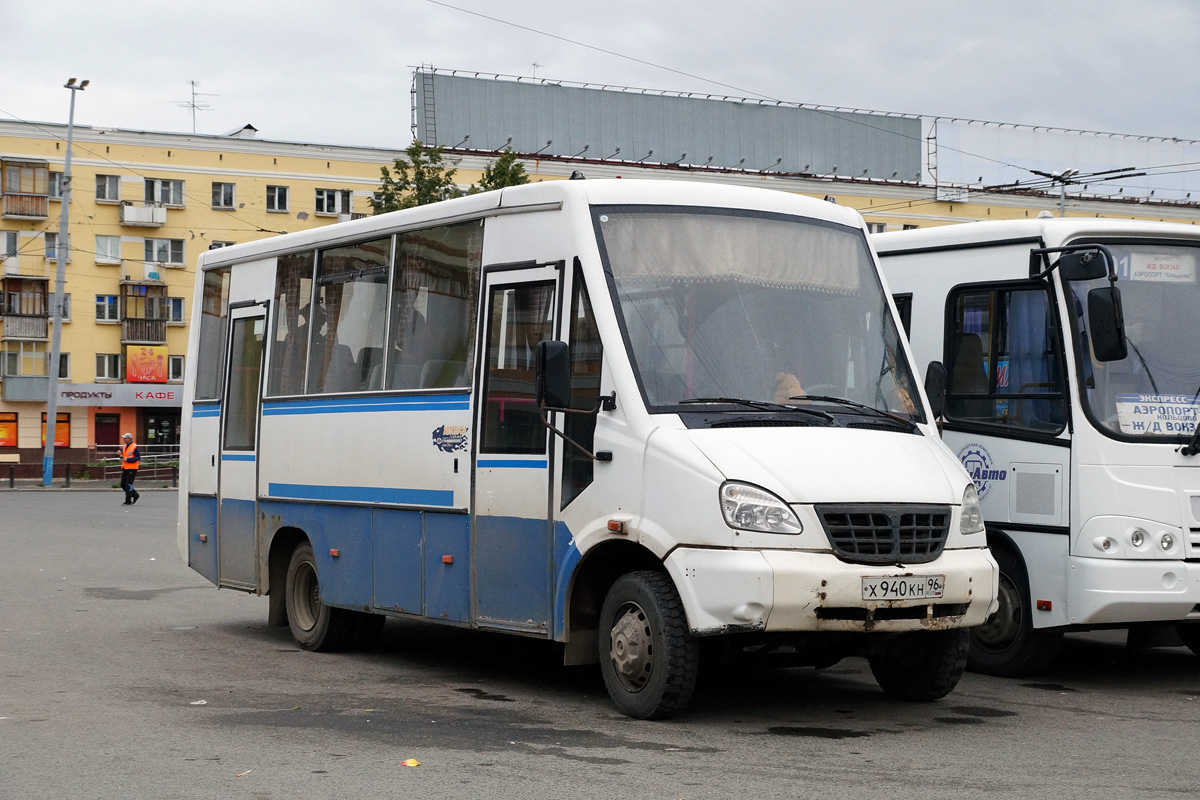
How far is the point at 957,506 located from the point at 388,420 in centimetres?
392

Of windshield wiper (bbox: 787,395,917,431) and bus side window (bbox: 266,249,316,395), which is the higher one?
bus side window (bbox: 266,249,316,395)

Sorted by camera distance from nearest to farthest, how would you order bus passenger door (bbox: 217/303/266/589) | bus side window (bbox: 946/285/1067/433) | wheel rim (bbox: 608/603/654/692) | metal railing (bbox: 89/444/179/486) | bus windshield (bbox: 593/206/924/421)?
wheel rim (bbox: 608/603/654/692) < bus windshield (bbox: 593/206/924/421) < bus side window (bbox: 946/285/1067/433) < bus passenger door (bbox: 217/303/266/589) < metal railing (bbox: 89/444/179/486)

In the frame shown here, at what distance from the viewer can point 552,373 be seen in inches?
326

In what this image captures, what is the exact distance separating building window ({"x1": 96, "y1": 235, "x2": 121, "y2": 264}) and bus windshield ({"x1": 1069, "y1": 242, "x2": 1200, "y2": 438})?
59114 millimetres

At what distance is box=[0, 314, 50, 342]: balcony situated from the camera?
2495 inches

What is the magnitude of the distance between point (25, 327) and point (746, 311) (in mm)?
59847

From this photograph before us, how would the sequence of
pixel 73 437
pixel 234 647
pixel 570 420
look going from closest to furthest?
pixel 570 420, pixel 234 647, pixel 73 437

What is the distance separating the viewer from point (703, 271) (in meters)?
8.74

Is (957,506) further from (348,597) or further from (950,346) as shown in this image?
(348,597)

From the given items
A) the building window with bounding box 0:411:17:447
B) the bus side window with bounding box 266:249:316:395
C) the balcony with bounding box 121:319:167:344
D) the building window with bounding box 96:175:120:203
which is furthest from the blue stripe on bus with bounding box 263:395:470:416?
the building window with bounding box 0:411:17:447

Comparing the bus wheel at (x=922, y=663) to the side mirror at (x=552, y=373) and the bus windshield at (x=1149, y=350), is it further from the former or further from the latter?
the side mirror at (x=552, y=373)

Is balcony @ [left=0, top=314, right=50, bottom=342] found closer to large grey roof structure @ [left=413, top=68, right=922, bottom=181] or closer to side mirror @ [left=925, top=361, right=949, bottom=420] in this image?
large grey roof structure @ [left=413, top=68, right=922, bottom=181]

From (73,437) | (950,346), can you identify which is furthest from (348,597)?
(73,437)

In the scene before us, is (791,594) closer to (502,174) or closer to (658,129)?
(502,174)
